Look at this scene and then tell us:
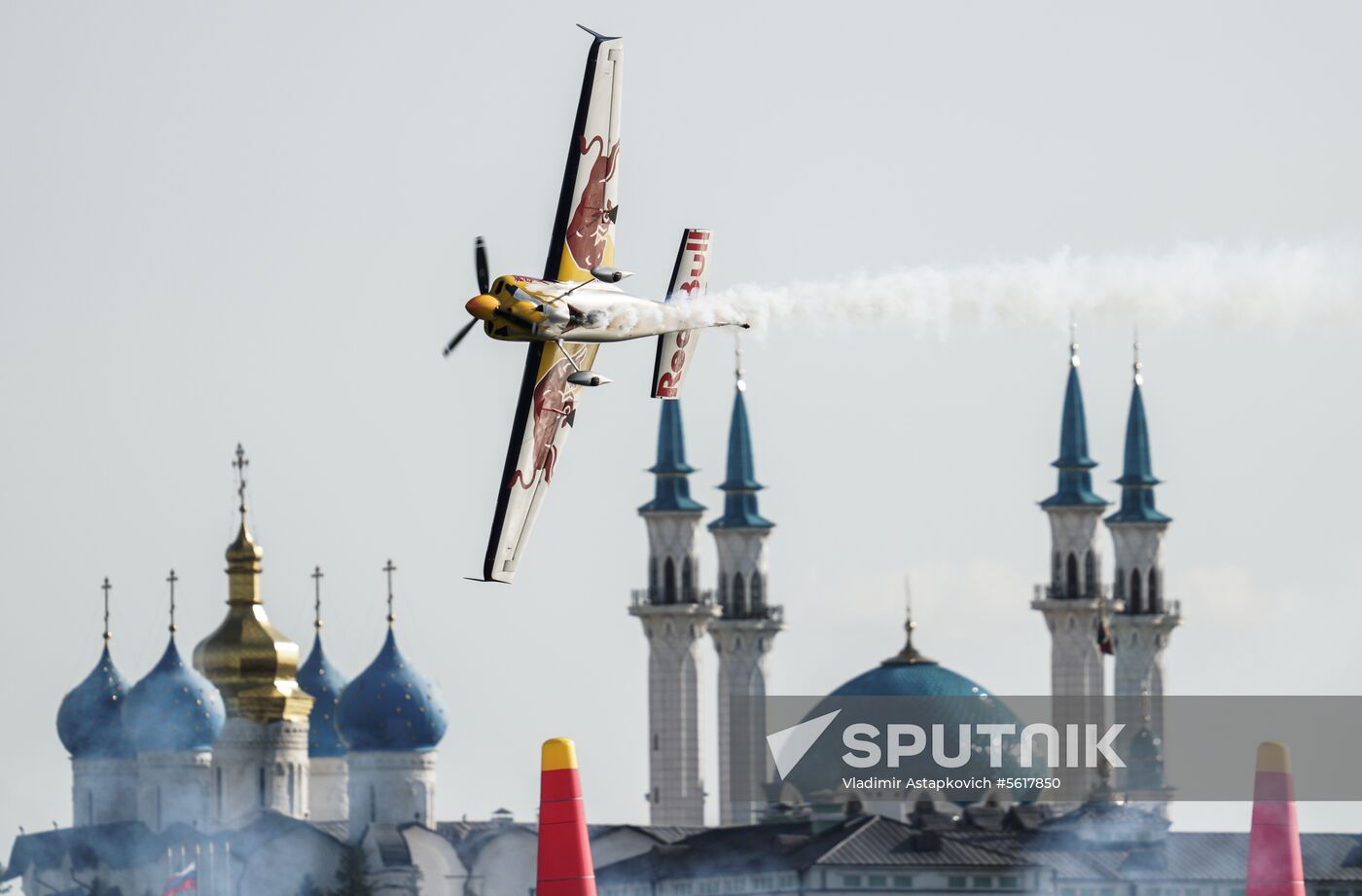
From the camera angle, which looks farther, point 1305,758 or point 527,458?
point 1305,758

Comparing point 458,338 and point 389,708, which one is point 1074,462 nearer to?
point 389,708

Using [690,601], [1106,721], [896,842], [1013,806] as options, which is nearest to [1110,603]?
[1106,721]

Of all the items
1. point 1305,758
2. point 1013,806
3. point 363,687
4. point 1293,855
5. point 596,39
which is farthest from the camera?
point 363,687

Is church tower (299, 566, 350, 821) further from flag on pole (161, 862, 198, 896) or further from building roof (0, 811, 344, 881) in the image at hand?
flag on pole (161, 862, 198, 896)

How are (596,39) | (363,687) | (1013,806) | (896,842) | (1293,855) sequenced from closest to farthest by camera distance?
1. (1293,855)
2. (596,39)
3. (896,842)
4. (1013,806)
5. (363,687)

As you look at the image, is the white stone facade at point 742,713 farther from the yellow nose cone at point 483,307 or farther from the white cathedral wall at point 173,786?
the yellow nose cone at point 483,307

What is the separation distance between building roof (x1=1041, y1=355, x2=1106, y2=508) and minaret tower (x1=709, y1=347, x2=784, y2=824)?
10.8 meters

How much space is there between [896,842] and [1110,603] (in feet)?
116

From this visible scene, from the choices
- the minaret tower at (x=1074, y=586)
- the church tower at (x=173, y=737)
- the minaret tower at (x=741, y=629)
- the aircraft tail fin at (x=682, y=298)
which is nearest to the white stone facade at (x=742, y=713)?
the minaret tower at (x=741, y=629)

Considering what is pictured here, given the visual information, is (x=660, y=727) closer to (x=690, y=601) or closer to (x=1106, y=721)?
(x=690, y=601)

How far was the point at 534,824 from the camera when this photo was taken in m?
146

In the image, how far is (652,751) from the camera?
161750 mm

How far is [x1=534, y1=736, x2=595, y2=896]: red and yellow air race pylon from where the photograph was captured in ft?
205

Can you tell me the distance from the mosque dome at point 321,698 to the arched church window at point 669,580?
11.9m
